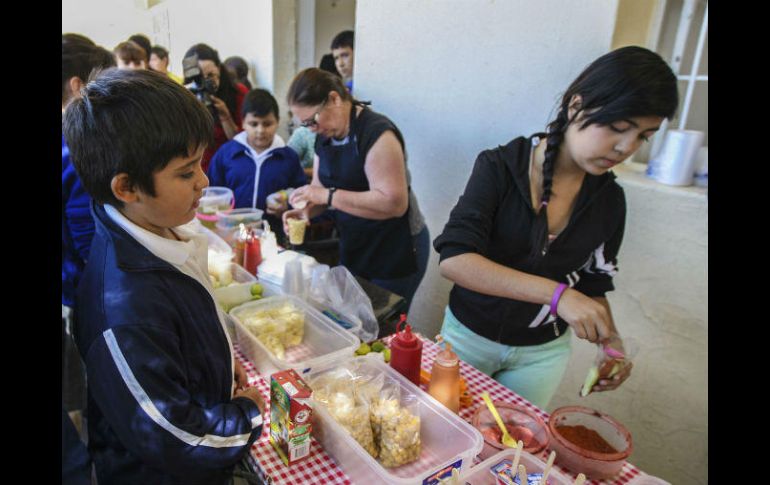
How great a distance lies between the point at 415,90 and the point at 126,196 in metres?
2.22

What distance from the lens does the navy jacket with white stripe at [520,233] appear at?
59.3 inches

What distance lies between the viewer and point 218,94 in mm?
3525

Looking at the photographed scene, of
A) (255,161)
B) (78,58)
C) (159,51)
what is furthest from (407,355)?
(159,51)

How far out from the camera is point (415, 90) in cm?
291

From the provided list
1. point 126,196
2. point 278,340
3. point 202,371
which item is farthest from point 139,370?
point 278,340

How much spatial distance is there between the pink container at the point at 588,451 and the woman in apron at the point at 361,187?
1.23m

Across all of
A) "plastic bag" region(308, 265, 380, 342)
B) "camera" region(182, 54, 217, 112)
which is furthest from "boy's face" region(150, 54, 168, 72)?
"plastic bag" region(308, 265, 380, 342)

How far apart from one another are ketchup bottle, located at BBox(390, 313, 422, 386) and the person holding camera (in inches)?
96.2

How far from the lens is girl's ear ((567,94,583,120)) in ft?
4.49

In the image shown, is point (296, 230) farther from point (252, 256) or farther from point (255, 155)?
point (255, 155)

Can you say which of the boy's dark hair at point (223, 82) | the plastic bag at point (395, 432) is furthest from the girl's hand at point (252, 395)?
the boy's dark hair at point (223, 82)

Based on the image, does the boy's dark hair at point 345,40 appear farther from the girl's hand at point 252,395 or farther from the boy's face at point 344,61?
the girl's hand at point 252,395

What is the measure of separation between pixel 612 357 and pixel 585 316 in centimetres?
14

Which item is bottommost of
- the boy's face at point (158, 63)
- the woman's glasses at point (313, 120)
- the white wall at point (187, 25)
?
the woman's glasses at point (313, 120)
